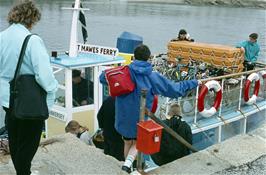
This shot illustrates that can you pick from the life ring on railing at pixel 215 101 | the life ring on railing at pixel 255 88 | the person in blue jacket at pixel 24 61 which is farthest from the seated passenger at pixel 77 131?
the life ring on railing at pixel 255 88

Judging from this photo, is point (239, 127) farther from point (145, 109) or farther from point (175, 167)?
point (145, 109)

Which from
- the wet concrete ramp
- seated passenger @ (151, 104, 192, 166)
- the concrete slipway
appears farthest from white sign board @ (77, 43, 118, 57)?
the wet concrete ramp

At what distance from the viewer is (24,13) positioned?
118 inches

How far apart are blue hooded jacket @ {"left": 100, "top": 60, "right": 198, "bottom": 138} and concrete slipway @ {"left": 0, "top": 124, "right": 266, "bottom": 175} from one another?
0.42 metres

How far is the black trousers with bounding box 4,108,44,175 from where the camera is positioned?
309cm

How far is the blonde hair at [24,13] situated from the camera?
118 inches

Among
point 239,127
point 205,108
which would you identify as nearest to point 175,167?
point 205,108

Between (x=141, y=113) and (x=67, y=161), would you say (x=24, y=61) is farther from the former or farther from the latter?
(x=67, y=161)

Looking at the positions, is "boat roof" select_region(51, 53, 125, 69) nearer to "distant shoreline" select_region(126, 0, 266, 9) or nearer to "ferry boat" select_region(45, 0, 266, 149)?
"ferry boat" select_region(45, 0, 266, 149)

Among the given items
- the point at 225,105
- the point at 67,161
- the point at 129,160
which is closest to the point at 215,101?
the point at 225,105

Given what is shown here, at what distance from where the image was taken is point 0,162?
392cm

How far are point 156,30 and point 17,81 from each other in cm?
3129

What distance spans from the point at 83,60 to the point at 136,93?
6.71 feet

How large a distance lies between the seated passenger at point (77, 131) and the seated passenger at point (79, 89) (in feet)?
1.78
